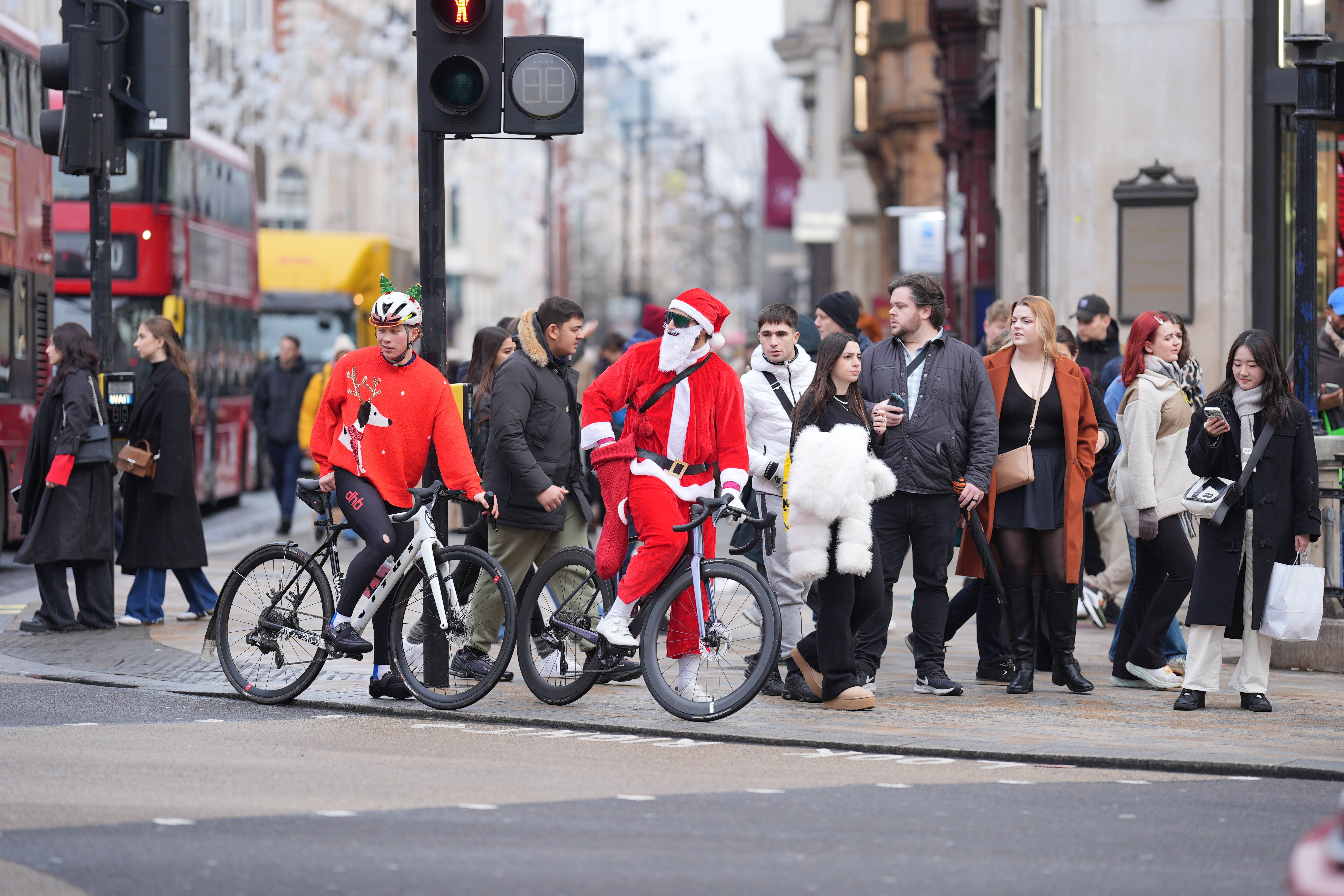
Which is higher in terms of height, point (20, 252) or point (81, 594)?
point (20, 252)

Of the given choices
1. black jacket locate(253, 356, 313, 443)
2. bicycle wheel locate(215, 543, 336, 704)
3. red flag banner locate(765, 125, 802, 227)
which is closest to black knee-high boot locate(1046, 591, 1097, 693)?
bicycle wheel locate(215, 543, 336, 704)

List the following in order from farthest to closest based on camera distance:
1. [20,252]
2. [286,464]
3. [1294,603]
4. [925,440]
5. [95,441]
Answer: [286,464], [20,252], [95,441], [925,440], [1294,603]

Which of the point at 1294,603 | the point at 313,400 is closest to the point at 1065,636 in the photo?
the point at 1294,603

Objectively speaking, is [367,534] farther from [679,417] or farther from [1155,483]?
[1155,483]

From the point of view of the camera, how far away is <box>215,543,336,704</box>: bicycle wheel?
889 centimetres

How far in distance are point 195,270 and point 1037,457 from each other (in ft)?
46.4

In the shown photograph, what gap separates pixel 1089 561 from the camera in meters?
12.2

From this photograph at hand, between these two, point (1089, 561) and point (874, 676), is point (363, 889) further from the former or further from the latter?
point (1089, 561)

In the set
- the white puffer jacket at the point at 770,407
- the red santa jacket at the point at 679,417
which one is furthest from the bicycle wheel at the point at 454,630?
the white puffer jacket at the point at 770,407

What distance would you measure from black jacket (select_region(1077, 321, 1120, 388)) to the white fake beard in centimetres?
420

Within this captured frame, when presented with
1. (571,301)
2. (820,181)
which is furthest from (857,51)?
(571,301)

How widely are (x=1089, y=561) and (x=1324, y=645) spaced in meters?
2.23

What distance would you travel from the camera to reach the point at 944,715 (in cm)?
866

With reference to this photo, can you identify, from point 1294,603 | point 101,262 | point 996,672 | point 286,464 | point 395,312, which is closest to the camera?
point 1294,603
